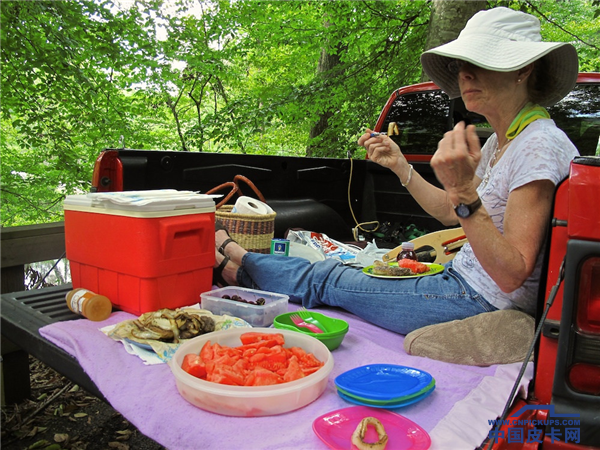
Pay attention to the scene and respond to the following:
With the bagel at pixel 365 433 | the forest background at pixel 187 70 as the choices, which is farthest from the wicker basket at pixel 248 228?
the forest background at pixel 187 70

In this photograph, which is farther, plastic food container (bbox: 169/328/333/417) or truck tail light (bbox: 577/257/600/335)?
plastic food container (bbox: 169/328/333/417)

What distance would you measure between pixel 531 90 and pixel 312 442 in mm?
1544

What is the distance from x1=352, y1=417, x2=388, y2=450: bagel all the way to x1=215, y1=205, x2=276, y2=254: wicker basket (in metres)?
1.74

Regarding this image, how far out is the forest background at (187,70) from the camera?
5.18m

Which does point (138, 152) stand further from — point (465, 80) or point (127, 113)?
point (127, 113)

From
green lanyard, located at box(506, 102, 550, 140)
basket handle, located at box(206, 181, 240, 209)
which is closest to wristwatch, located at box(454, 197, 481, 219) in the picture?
green lanyard, located at box(506, 102, 550, 140)

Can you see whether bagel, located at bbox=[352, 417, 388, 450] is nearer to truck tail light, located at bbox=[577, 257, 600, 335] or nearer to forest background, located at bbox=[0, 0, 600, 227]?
truck tail light, located at bbox=[577, 257, 600, 335]

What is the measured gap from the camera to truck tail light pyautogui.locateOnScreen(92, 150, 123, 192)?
93.0 inches

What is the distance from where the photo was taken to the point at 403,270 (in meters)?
2.15

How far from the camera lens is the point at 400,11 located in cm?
730

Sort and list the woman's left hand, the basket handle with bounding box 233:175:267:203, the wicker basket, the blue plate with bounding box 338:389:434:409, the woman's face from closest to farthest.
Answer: the blue plate with bounding box 338:389:434:409
the woman's left hand
the woman's face
the wicker basket
the basket handle with bounding box 233:175:267:203

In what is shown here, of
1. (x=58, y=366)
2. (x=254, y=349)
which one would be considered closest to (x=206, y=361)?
(x=254, y=349)

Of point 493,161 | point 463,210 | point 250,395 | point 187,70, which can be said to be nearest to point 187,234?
point 250,395

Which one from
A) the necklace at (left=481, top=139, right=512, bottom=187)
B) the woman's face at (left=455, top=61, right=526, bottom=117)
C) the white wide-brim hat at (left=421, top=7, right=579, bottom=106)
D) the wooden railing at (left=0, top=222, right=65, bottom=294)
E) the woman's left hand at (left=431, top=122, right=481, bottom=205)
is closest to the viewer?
the woman's left hand at (left=431, top=122, right=481, bottom=205)
